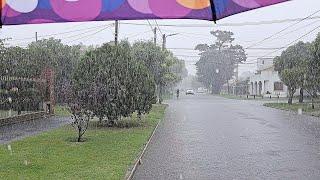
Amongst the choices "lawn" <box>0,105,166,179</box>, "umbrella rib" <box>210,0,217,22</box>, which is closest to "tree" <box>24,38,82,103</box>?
"lawn" <box>0,105,166,179</box>

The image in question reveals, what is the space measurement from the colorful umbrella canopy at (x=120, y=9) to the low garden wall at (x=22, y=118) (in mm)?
17003

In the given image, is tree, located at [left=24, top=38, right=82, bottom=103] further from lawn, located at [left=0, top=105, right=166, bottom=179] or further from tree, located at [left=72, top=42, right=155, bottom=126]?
lawn, located at [left=0, top=105, right=166, bottom=179]

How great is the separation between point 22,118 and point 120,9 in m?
19.6

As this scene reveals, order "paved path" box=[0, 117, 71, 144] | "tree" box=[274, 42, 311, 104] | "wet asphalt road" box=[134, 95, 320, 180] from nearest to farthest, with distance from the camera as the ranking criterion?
"wet asphalt road" box=[134, 95, 320, 180] < "paved path" box=[0, 117, 71, 144] < "tree" box=[274, 42, 311, 104]

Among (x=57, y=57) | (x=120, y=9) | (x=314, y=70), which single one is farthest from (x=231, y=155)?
(x=57, y=57)

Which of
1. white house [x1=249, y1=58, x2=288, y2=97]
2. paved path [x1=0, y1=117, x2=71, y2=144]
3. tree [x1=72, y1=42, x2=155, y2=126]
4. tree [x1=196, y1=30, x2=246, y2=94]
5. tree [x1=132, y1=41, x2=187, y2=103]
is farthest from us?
tree [x1=196, y1=30, x2=246, y2=94]

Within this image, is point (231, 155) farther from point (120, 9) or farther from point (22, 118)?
point (22, 118)

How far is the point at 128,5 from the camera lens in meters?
2.44

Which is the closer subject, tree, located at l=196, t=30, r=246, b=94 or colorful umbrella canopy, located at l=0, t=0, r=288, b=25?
colorful umbrella canopy, located at l=0, t=0, r=288, b=25

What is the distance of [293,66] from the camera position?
46.5 meters

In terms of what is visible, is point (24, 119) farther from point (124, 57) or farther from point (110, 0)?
point (110, 0)

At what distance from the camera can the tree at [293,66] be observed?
133 ft

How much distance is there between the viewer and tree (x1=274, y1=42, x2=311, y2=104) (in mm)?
40500

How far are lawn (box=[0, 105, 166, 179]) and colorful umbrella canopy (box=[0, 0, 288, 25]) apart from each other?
258 inches
